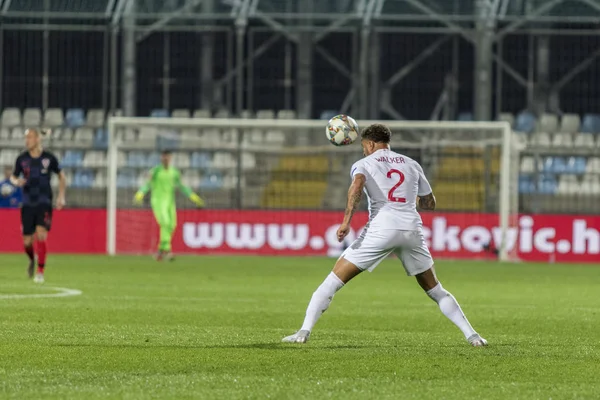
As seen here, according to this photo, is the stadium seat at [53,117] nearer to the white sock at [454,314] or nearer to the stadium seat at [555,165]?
the stadium seat at [555,165]

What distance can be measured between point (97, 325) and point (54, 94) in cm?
2278

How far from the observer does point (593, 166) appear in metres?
32.6

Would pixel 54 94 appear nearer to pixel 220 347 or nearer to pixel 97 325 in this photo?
pixel 97 325

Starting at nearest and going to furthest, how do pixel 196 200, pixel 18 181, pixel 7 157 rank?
1. pixel 18 181
2. pixel 196 200
3. pixel 7 157

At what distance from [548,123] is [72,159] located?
37.6ft

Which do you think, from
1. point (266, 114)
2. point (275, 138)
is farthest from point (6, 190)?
point (266, 114)

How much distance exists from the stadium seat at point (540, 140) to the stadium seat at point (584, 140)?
0.64 m

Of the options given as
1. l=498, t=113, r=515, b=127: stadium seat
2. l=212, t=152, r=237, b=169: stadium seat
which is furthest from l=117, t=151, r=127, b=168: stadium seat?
l=498, t=113, r=515, b=127: stadium seat

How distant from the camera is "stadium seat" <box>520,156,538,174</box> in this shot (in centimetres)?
3225

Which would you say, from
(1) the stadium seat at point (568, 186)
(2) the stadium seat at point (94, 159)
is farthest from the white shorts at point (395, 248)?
(2) the stadium seat at point (94, 159)

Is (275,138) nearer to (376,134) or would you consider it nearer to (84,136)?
(84,136)

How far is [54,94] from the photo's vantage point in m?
34.9

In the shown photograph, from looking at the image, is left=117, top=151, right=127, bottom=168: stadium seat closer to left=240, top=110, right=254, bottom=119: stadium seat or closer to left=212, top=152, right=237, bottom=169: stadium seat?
left=212, top=152, right=237, bottom=169: stadium seat

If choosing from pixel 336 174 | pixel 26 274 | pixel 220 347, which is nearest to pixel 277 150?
pixel 336 174
